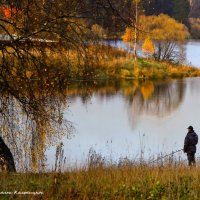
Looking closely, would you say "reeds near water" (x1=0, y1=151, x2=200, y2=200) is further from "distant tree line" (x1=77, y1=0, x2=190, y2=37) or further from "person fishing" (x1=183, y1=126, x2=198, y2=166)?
"person fishing" (x1=183, y1=126, x2=198, y2=166)

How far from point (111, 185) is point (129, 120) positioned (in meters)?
16.5

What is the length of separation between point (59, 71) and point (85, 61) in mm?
669

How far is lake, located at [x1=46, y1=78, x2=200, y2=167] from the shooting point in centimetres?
1641

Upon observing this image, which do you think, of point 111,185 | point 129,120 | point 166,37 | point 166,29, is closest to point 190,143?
point 111,185

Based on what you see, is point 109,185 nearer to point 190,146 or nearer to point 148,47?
point 190,146

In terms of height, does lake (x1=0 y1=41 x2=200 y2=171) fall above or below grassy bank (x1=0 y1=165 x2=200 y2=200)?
below

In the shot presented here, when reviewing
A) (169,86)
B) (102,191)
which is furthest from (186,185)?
(169,86)

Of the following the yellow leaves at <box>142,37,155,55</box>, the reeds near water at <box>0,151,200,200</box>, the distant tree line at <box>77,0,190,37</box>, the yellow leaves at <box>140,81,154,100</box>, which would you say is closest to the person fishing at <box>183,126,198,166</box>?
the distant tree line at <box>77,0,190,37</box>

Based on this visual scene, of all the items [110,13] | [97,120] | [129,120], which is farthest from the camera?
[129,120]

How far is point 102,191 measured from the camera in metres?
6.20

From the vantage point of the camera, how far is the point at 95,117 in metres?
22.8

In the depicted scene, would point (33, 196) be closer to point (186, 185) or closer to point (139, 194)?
point (139, 194)

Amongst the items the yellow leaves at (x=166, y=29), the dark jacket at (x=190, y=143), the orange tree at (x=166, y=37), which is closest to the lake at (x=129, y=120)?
the dark jacket at (x=190, y=143)

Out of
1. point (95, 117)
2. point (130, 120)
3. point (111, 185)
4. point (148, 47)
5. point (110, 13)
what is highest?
point (110, 13)
